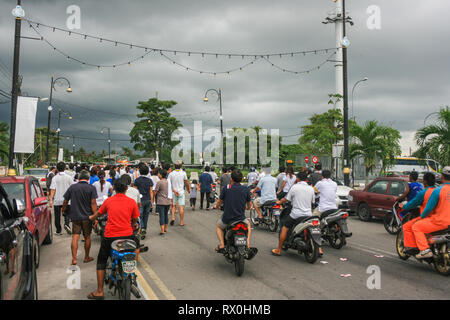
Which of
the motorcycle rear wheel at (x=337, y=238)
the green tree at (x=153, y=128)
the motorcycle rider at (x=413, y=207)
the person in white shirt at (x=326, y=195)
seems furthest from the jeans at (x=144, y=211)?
the green tree at (x=153, y=128)

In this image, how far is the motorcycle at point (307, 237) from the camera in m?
7.35

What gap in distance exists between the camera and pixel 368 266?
7230 mm

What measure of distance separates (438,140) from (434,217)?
1085 cm

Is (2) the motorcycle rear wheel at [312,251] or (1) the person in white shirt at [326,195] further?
(1) the person in white shirt at [326,195]

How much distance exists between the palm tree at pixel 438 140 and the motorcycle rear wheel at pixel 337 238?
951cm

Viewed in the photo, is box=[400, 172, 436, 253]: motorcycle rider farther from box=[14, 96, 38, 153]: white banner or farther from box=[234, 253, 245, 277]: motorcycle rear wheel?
box=[14, 96, 38, 153]: white banner

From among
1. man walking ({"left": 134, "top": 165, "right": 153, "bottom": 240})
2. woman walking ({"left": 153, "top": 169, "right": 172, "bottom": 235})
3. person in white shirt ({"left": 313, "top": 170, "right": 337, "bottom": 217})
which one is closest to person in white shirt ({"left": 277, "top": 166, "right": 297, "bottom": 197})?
person in white shirt ({"left": 313, "top": 170, "right": 337, "bottom": 217})

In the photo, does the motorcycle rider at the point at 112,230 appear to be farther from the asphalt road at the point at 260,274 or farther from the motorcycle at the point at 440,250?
the motorcycle at the point at 440,250

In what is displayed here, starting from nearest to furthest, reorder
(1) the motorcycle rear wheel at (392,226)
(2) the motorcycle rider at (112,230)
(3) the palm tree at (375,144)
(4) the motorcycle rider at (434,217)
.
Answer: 1. (2) the motorcycle rider at (112,230)
2. (4) the motorcycle rider at (434,217)
3. (1) the motorcycle rear wheel at (392,226)
4. (3) the palm tree at (375,144)

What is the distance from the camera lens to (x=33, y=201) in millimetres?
7641

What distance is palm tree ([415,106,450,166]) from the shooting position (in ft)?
51.8

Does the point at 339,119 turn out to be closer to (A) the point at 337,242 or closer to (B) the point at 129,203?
(A) the point at 337,242
